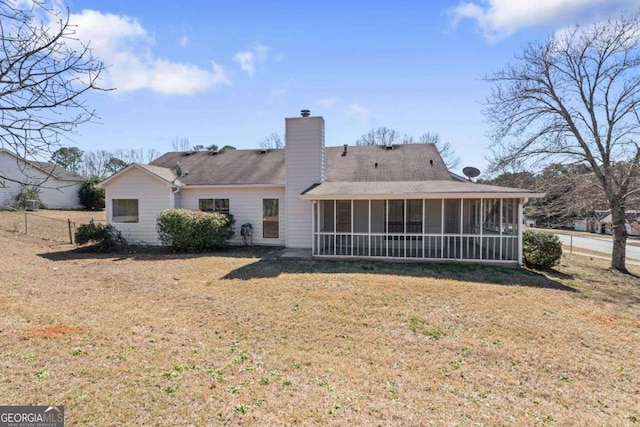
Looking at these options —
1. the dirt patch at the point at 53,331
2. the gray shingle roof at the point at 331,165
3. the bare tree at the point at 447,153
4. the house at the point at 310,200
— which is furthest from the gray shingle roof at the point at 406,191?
the bare tree at the point at 447,153

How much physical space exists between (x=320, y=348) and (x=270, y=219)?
996 centimetres

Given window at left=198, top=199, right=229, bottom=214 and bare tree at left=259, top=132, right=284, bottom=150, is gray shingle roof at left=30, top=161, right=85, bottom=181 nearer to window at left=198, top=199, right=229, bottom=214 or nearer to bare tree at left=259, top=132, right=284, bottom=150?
window at left=198, top=199, right=229, bottom=214

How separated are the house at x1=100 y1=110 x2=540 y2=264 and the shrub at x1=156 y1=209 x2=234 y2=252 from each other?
118 cm

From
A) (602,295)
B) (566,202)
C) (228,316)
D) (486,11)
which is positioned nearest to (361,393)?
(228,316)

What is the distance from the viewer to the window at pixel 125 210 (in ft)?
49.6

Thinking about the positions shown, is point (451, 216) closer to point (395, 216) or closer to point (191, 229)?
point (395, 216)

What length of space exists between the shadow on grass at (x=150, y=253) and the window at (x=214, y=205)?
6.03ft

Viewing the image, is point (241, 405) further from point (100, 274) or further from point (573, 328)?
point (100, 274)

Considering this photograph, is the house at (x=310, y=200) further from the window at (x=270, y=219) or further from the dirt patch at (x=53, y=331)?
the dirt patch at (x=53, y=331)

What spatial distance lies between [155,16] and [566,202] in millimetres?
15307

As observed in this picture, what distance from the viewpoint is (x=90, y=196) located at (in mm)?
29828

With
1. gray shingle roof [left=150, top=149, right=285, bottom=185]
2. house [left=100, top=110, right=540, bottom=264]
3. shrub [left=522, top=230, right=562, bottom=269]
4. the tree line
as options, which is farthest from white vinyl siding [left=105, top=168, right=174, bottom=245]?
the tree line

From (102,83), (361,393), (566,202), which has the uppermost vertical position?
(102,83)

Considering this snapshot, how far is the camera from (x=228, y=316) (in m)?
6.41
